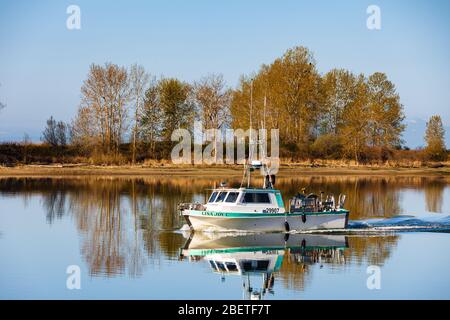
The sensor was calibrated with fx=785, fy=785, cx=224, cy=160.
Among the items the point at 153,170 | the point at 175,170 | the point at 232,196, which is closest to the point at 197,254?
the point at 232,196

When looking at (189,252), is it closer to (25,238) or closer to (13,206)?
(25,238)

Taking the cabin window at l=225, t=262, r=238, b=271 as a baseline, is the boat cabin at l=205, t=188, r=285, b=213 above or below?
above

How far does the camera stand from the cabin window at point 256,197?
40.3 m

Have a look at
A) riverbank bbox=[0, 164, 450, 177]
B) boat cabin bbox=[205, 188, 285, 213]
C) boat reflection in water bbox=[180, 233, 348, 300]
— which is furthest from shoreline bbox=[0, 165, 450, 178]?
boat reflection in water bbox=[180, 233, 348, 300]

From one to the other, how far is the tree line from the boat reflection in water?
58001 millimetres

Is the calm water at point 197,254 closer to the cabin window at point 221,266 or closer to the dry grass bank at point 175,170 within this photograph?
the cabin window at point 221,266

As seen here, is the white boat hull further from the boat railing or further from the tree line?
the tree line

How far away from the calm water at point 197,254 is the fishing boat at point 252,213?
0.72 m

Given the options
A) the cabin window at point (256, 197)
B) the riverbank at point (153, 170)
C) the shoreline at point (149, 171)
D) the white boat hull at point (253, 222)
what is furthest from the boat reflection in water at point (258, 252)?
the riverbank at point (153, 170)

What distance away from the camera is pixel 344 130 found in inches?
4065

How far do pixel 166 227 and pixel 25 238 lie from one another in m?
7.70

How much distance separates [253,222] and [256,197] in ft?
4.42

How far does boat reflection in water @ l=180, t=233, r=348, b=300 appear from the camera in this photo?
30094 millimetres

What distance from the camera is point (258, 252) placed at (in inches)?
1378
